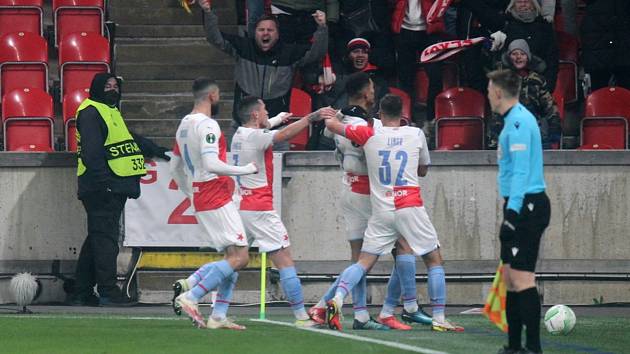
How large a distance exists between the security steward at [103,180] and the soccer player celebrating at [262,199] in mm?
3261

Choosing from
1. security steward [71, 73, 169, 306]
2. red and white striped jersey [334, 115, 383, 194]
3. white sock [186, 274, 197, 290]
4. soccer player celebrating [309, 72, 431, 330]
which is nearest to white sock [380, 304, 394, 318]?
soccer player celebrating [309, 72, 431, 330]

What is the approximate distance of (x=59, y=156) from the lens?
16.9 m

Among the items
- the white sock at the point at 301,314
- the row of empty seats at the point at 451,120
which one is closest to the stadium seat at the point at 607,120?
the row of empty seats at the point at 451,120

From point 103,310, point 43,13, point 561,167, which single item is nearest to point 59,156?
point 103,310

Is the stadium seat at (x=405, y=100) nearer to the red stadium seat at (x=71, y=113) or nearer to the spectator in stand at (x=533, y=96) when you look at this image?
the spectator in stand at (x=533, y=96)

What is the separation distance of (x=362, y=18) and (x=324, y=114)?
6.61 metres

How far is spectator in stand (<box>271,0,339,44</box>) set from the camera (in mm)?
18578

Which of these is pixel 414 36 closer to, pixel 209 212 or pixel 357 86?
pixel 357 86

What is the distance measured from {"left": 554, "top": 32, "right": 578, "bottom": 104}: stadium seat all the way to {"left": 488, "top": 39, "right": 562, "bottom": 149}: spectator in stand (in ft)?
4.01

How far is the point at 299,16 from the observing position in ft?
61.3

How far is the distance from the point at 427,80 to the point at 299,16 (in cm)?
183

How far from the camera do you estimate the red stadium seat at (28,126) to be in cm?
1778

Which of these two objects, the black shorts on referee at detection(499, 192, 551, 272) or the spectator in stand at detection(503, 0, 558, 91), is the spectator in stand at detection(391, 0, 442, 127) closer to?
the spectator in stand at detection(503, 0, 558, 91)

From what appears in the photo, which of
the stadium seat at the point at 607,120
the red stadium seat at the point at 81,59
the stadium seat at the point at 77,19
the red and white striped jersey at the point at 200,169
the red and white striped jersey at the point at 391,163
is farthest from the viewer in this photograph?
the stadium seat at the point at 77,19
